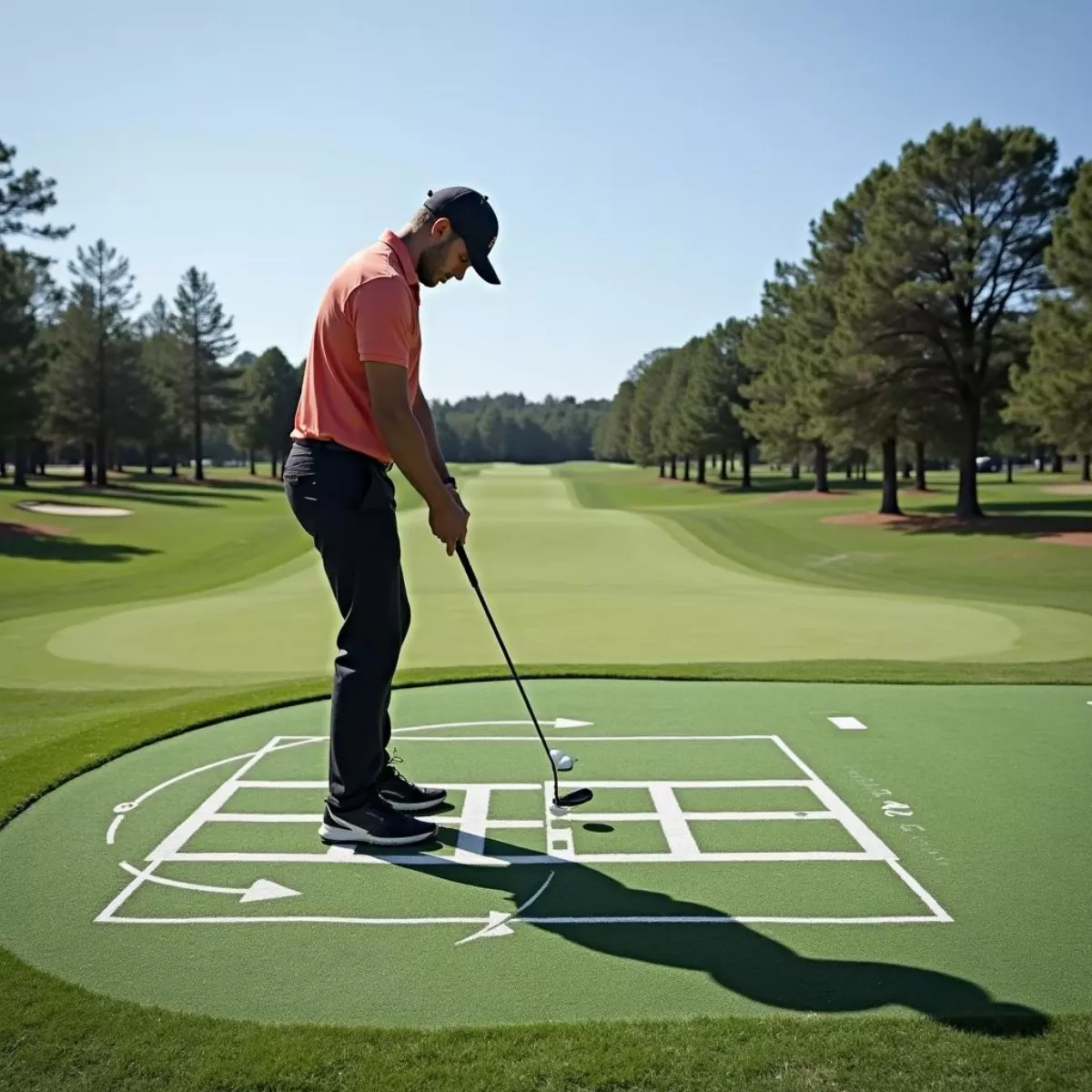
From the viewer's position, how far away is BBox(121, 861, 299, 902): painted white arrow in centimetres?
397

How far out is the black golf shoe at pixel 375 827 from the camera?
459cm

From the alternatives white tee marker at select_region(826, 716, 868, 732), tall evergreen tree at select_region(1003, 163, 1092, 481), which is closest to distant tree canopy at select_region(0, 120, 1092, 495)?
tall evergreen tree at select_region(1003, 163, 1092, 481)

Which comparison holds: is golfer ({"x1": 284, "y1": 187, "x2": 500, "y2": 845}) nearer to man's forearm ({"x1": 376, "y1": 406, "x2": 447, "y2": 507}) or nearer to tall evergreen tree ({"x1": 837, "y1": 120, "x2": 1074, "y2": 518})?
man's forearm ({"x1": 376, "y1": 406, "x2": 447, "y2": 507})

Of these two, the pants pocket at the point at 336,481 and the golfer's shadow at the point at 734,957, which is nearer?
the golfer's shadow at the point at 734,957

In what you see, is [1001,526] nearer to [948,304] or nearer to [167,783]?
[948,304]

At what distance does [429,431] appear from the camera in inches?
200

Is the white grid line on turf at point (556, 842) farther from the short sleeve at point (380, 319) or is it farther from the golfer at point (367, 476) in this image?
the short sleeve at point (380, 319)

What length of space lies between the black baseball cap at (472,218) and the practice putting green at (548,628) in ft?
24.5

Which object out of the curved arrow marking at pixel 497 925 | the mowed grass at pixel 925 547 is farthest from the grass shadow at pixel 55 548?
the curved arrow marking at pixel 497 925

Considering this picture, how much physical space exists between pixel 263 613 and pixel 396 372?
13.1 metres

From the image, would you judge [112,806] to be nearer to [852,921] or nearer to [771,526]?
[852,921]

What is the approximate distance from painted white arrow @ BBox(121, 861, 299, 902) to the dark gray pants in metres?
0.63

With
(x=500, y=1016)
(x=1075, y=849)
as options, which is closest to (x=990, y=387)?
(x=1075, y=849)

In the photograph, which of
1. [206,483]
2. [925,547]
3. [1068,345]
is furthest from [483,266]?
[206,483]
